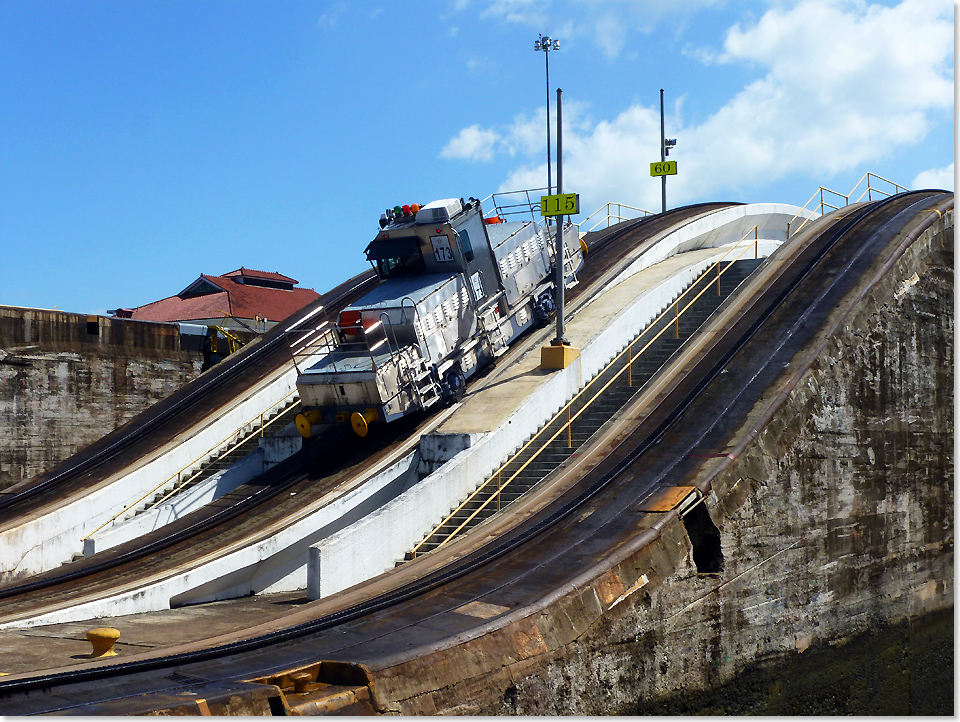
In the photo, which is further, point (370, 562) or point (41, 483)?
point (41, 483)

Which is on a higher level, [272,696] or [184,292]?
[184,292]

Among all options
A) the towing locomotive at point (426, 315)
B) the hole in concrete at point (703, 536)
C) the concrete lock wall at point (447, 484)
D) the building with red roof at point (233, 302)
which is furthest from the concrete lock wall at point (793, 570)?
the building with red roof at point (233, 302)

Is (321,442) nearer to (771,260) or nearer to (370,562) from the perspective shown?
(370,562)

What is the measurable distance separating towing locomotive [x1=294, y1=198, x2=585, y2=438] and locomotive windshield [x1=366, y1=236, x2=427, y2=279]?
28 mm

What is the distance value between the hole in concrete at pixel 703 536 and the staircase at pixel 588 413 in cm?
409

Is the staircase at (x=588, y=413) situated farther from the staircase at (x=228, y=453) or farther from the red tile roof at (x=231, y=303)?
the red tile roof at (x=231, y=303)

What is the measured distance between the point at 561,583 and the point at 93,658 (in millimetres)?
6834

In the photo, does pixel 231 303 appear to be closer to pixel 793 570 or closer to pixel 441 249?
pixel 441 249

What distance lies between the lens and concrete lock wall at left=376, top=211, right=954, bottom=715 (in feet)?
42.5

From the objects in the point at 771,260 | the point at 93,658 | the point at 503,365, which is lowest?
the point at 93,658

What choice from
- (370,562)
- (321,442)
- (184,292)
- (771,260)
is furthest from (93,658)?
(184,292)

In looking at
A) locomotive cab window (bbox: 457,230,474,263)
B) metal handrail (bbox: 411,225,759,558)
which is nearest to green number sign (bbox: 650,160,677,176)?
metal handrail (bbox: 411,225,759,558)

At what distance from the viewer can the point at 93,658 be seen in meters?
12.7

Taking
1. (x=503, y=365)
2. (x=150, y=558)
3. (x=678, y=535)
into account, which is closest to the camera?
(x=678, y=535)
